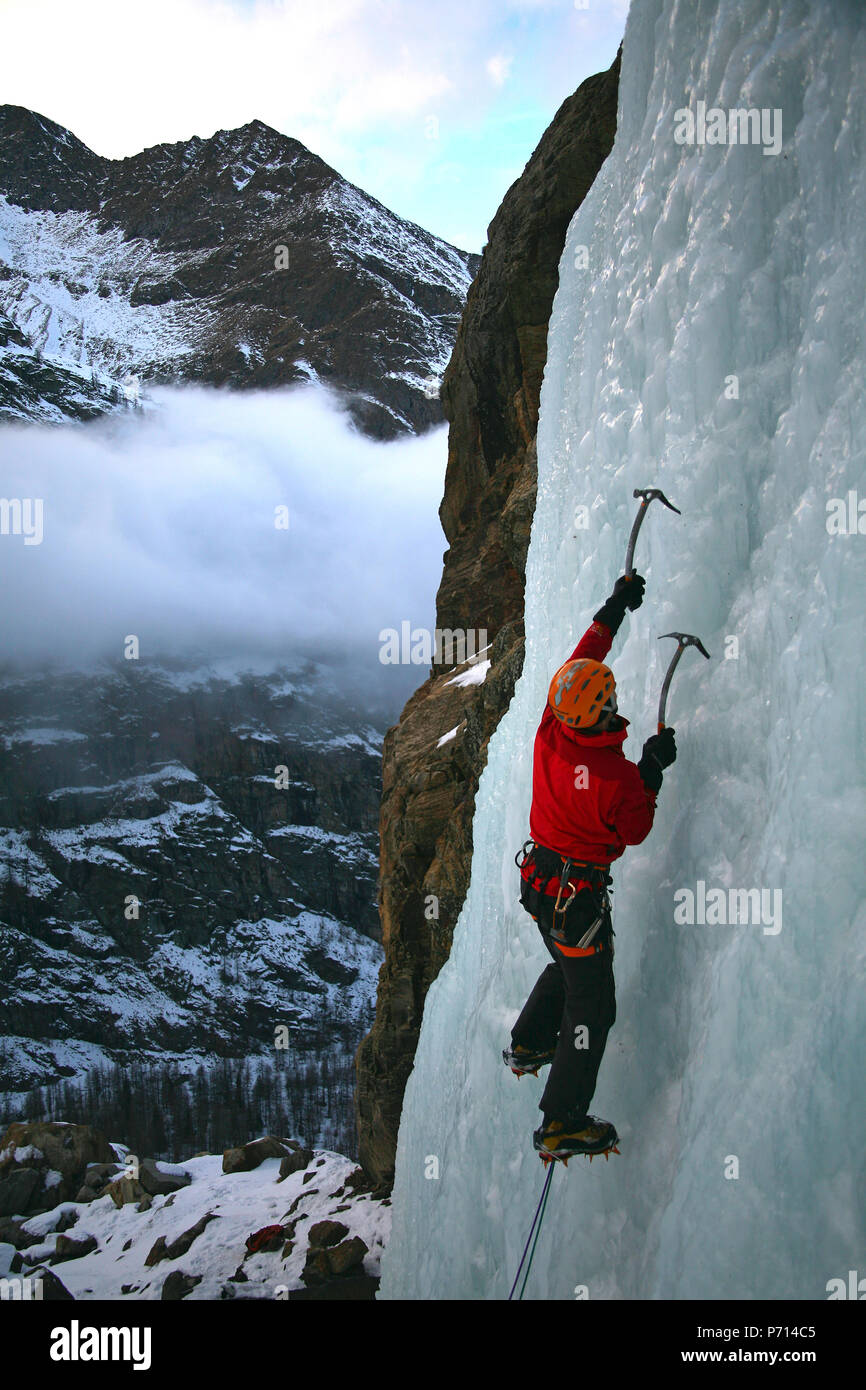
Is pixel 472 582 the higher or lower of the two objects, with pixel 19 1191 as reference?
higher

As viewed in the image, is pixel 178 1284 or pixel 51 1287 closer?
pixel 178 1284

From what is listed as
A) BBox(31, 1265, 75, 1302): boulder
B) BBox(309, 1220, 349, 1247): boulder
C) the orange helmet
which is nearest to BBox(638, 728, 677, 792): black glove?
the orange helmet

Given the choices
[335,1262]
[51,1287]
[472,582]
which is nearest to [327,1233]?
[335,1262]

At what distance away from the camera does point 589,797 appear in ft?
12.5

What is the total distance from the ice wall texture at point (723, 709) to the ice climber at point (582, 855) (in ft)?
0.90

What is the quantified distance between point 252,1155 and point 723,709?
Result: 28.7 metres

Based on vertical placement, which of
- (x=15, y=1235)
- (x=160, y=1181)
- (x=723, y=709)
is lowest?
(x=15, y=1235)

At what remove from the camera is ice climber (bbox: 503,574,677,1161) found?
3.73m

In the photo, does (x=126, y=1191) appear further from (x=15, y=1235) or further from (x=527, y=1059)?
(x=527, y=1059)

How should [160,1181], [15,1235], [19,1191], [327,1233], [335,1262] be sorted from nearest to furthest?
[335,1262] → [327,1233] → [15,1235] → [160,1181] → [19,1191]

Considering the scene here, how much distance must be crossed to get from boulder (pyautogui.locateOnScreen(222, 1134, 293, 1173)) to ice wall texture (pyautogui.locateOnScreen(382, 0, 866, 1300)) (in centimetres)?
2432

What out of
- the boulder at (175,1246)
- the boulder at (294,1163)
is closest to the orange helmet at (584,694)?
the boulder at (175,1246)
